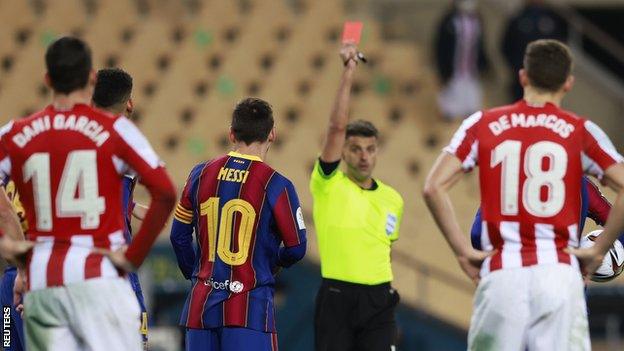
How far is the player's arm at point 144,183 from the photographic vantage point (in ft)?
18.3

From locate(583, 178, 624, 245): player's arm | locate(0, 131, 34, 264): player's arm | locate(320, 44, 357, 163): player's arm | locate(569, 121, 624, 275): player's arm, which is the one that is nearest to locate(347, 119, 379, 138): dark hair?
locate(320, 44, 357, 163): player's arm

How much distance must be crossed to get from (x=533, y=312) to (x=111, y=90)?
8.11 feet

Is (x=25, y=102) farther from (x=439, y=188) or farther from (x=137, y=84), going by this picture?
(x=439, y=188)

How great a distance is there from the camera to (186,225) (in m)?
6.97

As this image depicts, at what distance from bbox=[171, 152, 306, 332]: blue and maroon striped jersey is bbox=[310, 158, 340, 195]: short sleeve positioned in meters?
1.13

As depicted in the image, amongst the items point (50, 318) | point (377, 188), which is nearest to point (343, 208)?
point (377, 188)

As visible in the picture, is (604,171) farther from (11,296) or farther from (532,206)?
(11,296)

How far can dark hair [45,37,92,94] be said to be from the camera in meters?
5.59

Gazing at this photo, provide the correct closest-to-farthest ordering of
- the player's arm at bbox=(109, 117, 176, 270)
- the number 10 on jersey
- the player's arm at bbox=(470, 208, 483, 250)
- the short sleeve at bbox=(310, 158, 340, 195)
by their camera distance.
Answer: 1. the player's arm at bbox=(109, 117, 176, 270)
2. the player's arm at bbox=(470, 208, 483, 250)
3. the number 10 on jersey
4. the short sleeve at bbox=(310, 158, 340, 195)

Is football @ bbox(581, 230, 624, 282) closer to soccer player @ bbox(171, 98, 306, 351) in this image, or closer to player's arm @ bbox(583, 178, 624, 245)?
player's arm @ bbox(583, 178, 624, 245)

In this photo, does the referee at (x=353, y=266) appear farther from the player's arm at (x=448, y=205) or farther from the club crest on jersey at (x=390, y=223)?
the player's arm at (x=448, y=205)

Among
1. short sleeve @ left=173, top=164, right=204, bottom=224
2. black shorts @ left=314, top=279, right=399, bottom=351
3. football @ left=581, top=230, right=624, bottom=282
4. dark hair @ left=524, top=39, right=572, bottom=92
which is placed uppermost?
dark hair @ left=524, top=39, right=572, bottom=92

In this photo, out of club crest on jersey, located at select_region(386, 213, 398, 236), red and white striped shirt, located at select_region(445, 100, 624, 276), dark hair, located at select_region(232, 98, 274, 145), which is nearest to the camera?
red and white striped shirt, located at select_region(445, 100, 624, 276)

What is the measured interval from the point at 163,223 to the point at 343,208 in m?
2.60
